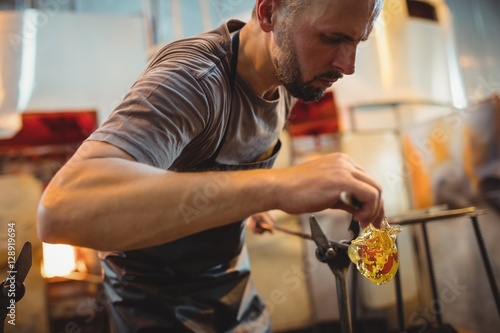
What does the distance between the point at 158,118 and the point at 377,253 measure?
1.80ft

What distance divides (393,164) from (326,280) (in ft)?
3.35

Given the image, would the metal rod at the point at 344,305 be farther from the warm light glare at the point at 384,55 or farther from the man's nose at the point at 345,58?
the warm light glare at the point at 384,55

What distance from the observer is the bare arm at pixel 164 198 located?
27.0 inches

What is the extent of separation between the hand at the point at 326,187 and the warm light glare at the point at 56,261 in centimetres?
318

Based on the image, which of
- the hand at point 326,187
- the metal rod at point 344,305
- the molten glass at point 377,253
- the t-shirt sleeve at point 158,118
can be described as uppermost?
the t-shirt sleeve at point 158,118

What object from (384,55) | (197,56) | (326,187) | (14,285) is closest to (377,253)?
(326,187)

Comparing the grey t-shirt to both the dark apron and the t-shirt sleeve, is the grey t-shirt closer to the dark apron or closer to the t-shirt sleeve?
the t-shirt sleeve

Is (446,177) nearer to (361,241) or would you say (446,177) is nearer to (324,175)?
(361,241)

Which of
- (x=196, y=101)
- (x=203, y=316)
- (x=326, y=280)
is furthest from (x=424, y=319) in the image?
(x=196, y=101)

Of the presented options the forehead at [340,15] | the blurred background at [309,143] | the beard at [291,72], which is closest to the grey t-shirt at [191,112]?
the beard at [291,72]

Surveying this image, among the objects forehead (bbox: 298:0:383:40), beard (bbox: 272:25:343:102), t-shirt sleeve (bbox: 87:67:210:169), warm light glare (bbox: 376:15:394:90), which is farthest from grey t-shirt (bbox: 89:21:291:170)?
warm light glare (bbox: 376:15:394:90)

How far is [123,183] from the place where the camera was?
690mm

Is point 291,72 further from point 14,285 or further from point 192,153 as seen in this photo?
point 14,285

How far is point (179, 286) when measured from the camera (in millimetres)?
1294
